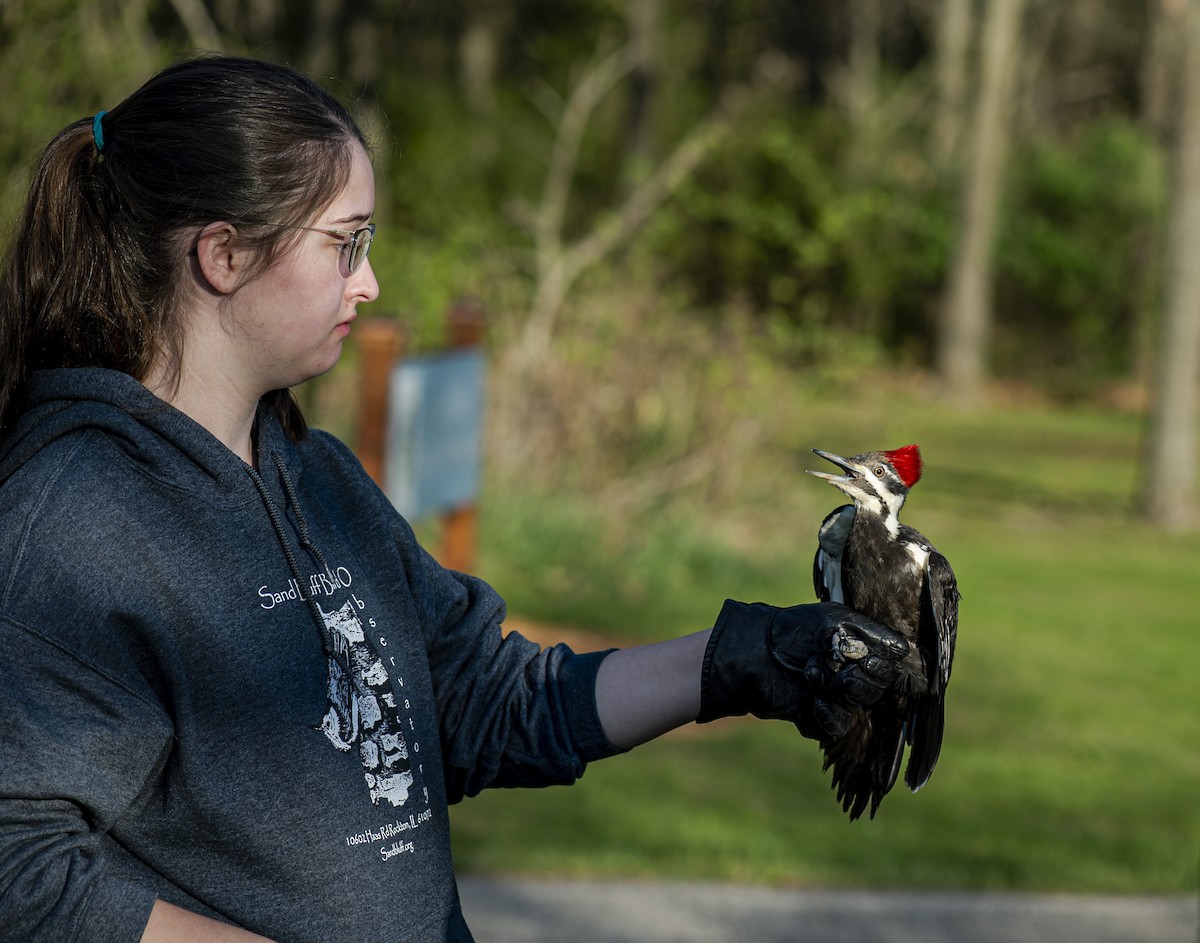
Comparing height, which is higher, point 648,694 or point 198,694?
point 648,694

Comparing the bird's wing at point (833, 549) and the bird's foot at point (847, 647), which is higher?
the bird's wing at point (833, 549)

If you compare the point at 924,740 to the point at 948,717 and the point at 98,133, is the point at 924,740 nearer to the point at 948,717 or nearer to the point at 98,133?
the point at 98,133

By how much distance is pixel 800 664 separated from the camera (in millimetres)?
2041

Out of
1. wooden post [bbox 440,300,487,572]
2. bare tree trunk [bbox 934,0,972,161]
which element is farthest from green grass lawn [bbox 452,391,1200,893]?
bare tree trunk [bbox 934,0,972,161]

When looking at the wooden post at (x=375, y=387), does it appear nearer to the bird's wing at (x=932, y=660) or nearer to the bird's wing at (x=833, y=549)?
the bird's wing at (x=833, y=549)

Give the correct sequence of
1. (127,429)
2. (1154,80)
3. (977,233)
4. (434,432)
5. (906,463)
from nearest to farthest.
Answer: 1. (127,429)
2. (906,463)
3. (434,432)
4. (977,233)
5. (1154,80)

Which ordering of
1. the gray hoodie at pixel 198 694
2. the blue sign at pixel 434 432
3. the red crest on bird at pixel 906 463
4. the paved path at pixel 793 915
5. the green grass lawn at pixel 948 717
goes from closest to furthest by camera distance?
the gray hoodie at pixel 198 694 < the red crest on bird at pixel 906 463 < the paved path at pixel 793 915 < the green grass lawn at pixel 948 717 < the blue sign at pixel 434 432

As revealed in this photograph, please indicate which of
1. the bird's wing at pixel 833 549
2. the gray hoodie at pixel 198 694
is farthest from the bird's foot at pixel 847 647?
the gray hoodie at pixel 198 694

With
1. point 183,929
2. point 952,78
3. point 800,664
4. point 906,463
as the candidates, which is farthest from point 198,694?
point 952,78

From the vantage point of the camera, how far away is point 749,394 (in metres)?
11.2

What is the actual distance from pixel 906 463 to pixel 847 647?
37 cm

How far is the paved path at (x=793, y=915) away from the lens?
452 cm

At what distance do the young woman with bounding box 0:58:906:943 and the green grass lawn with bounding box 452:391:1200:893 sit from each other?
3.26 m

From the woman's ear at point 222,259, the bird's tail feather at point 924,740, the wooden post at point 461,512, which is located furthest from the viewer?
the wooden post at point 461,512
